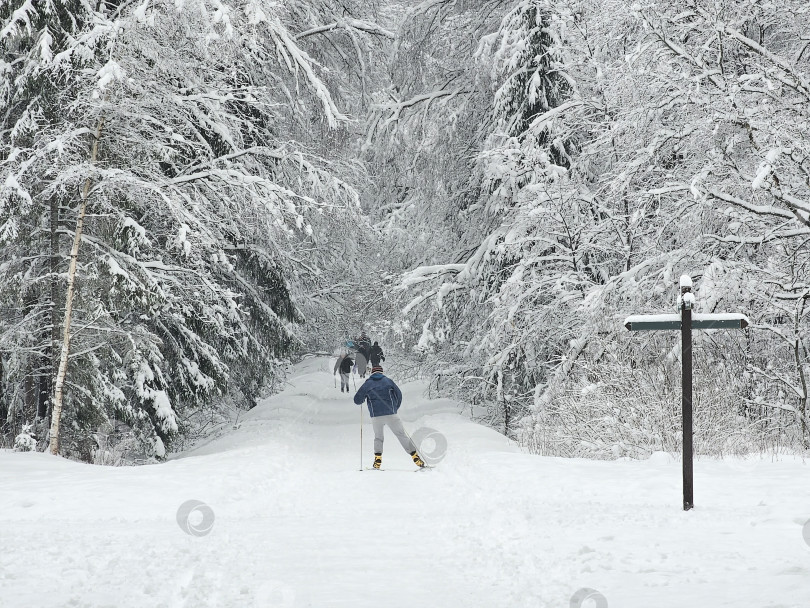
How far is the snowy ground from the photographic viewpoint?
504cm

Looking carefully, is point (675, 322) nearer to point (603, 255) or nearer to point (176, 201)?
point (176, 201)

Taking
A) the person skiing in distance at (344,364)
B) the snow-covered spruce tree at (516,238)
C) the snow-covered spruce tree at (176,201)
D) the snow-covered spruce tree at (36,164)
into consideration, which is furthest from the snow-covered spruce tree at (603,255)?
the person skiing in distance at (344,364)

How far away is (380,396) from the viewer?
12.9m

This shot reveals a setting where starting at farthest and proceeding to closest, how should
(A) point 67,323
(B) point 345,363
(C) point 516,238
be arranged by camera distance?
(B) point 345,363, (C) point 516,238, (A) point 67,323

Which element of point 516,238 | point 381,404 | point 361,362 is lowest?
point 381,404

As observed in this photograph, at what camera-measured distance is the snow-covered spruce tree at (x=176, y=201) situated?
11938 mm

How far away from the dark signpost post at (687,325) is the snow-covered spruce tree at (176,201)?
7.29m

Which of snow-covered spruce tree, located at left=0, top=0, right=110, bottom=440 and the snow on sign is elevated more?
snow-covered spruce tree, located at left=0, top=0, right=110, bottom=440

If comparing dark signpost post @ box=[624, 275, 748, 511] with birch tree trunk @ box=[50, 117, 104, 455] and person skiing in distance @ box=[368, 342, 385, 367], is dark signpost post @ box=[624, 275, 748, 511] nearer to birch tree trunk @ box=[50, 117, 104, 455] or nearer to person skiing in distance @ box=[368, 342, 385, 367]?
person skiing in distance @ box=[368, 342, 385, 367]

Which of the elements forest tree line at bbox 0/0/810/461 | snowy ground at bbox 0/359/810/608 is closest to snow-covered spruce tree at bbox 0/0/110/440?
Result: forest tree line at bbox 0/0/810/461

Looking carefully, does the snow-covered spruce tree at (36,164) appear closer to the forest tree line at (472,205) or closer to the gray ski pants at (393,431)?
the forest tree line at (472,205)

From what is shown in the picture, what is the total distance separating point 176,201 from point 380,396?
175 inches

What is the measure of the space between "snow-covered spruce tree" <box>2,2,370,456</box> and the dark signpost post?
23.9ft

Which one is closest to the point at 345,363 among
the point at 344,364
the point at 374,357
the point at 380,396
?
the point at 344,364
